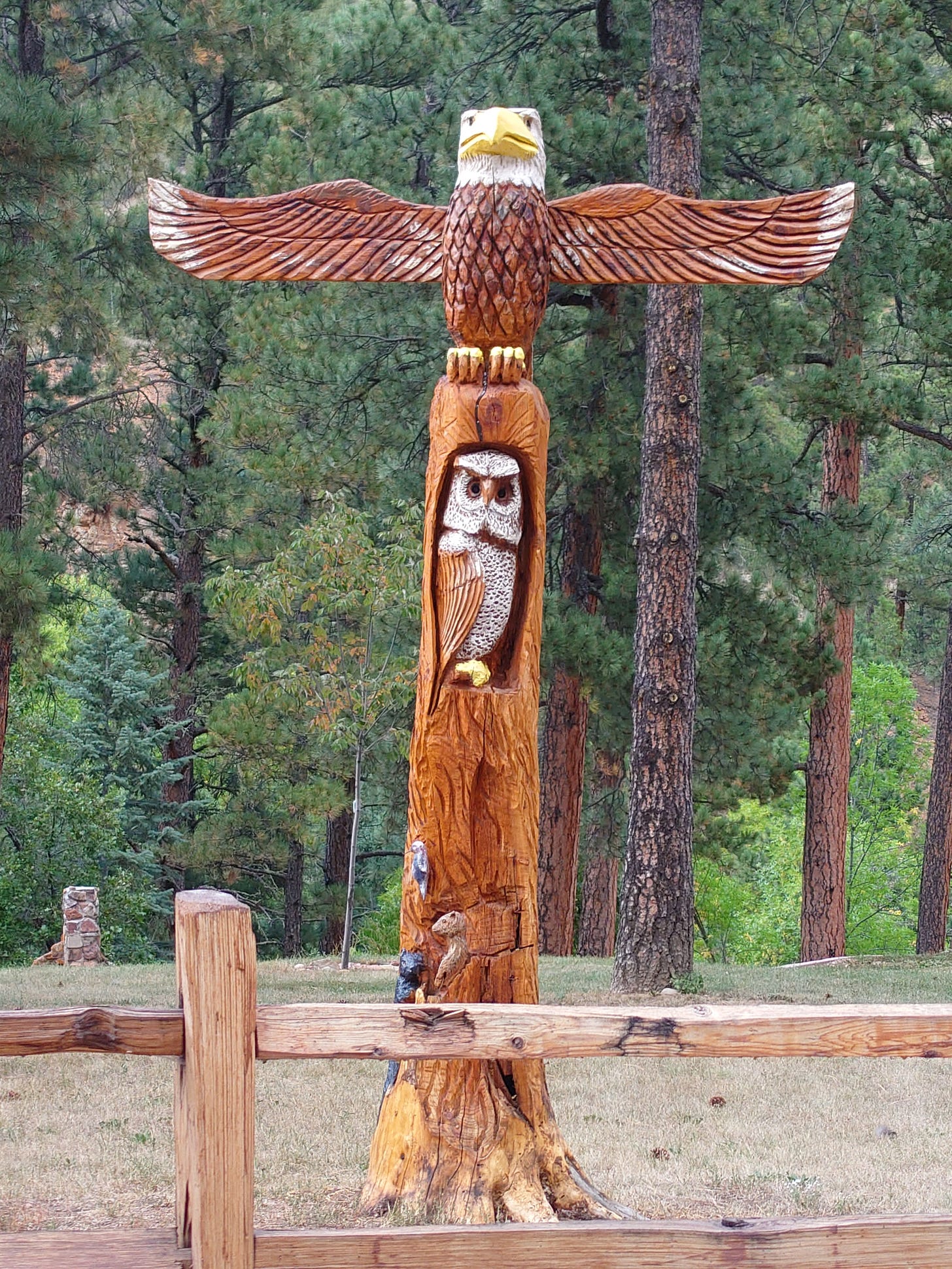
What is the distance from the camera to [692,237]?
5.35 m

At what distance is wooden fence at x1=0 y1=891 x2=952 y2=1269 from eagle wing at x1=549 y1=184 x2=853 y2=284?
9.43 ft

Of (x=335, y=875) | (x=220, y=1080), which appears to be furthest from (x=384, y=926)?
(x=220, y=1080)

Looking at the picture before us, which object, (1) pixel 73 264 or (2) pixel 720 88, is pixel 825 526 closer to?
(2) pixel 720 88

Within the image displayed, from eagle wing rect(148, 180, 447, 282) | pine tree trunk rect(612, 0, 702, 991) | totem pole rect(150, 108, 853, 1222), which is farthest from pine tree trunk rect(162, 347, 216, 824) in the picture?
totem pole rect(150, 108, 853, 1222)

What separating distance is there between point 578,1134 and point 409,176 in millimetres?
9928

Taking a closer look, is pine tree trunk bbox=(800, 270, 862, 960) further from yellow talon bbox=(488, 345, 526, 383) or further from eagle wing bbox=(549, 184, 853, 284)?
yellow talon bbox=(488, 345, 526, 383)

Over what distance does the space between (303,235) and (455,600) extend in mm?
1601

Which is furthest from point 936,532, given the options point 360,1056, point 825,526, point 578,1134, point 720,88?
point 360,1056

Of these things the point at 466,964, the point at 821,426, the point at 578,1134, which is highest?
the point at 821,426

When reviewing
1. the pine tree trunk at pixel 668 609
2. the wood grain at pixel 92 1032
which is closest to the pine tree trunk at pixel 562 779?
the pine tree trunk at pixel 668 609

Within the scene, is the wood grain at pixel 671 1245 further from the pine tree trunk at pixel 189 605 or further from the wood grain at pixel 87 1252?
the pine tree trunk at pixel 189 605

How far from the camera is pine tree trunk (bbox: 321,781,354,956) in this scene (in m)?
20.2

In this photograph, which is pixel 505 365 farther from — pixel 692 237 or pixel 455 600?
pixel 692 237

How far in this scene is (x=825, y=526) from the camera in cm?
1320
